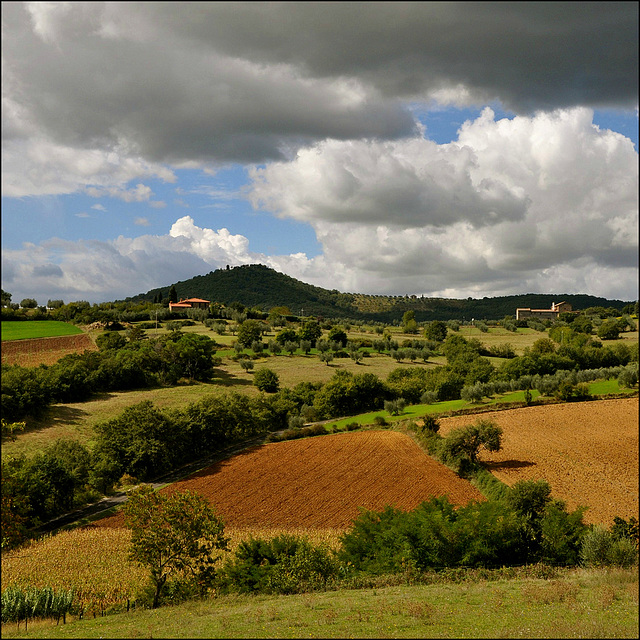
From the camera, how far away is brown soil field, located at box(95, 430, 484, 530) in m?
36.1

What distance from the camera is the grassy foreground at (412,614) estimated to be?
473 inches

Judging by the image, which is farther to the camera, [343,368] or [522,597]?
[343,368]

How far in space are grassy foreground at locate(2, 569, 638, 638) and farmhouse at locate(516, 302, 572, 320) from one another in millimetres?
145729

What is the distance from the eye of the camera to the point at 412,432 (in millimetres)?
54625

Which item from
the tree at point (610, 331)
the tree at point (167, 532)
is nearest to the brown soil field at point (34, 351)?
the tree at point (167, 532)

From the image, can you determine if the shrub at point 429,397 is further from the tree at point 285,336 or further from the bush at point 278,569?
the bush at point 278,569

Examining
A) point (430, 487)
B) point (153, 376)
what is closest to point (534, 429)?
point (430, 487)

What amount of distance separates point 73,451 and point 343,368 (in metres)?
54.1

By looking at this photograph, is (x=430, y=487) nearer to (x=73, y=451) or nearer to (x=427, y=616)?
(x=427, y=616)

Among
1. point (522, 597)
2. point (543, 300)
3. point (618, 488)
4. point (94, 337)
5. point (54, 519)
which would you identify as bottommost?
point (54, 519)

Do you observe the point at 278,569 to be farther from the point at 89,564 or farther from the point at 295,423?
the point at 295,423

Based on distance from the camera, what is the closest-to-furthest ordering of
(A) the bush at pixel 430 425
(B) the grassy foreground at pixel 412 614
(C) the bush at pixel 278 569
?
(B) the grassy foreground at pixel 412 614 → (C) the bush at pixel 278 569 → (A) the bush at pixel 430 425

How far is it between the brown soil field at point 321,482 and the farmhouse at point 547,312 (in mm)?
117849

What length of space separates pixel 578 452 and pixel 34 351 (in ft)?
223
